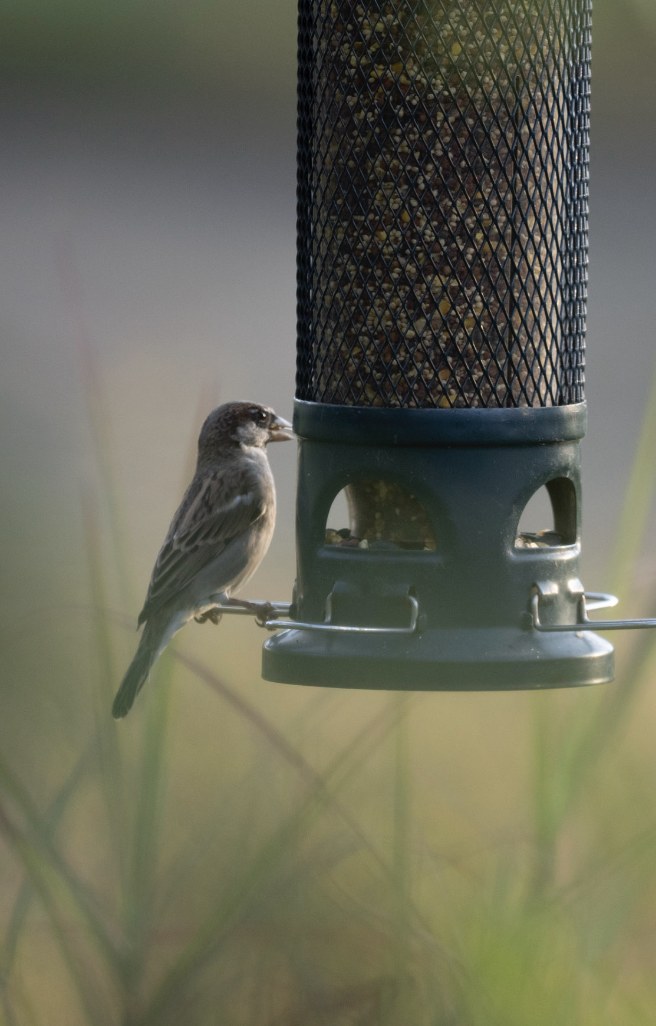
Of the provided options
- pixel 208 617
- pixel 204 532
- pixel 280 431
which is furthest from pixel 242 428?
pixel 208 617

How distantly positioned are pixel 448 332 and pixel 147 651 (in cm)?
156

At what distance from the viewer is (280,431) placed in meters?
5.01

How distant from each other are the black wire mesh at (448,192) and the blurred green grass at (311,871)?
1.91ft

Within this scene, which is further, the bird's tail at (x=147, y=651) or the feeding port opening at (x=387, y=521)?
the bird's tail at (x=147, y=651)

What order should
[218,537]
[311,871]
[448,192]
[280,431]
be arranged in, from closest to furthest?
1. [448,192]
2. [311,871]
3. [218,537]
4. [280,431]

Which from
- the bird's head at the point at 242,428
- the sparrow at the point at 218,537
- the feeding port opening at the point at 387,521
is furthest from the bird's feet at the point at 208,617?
the feeding port opening at the point at 387,521

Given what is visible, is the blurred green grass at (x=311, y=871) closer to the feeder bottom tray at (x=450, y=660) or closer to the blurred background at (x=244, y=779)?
the blurred background at (x=244, y=779)

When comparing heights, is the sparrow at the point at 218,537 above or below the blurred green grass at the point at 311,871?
above

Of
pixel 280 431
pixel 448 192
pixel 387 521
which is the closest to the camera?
pixel 448 192

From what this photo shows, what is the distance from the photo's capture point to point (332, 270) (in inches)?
161

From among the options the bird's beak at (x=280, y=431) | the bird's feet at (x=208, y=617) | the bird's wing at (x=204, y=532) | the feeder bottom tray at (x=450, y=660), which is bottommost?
the bird's feet at (x=208, y=617)

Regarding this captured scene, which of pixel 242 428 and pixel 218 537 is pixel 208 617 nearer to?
pixel 218 537

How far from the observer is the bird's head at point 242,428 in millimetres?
4988

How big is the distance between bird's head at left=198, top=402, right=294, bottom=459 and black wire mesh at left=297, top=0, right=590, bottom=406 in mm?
911
